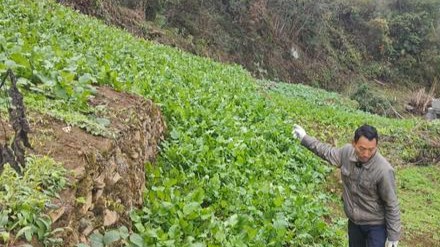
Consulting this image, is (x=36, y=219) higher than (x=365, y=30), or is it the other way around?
(x=36, y=219)

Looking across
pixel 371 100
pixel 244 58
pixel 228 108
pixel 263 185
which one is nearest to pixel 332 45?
pixel 244 58

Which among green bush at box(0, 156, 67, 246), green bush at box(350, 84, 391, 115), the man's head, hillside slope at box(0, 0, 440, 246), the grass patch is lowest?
green bush at box(350, 84, 391, 115)

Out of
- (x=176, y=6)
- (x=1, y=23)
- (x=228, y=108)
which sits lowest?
(x=176, y=6)

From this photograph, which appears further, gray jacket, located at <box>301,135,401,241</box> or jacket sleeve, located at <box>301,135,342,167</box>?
jacket sleeve, located at <box>301,135,342,167</box>

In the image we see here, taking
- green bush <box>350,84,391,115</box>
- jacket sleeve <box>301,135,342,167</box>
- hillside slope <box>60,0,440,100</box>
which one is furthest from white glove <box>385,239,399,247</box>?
green bush <box>350,84,391,115</box>

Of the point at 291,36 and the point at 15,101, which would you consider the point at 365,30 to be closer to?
the point at 291,36

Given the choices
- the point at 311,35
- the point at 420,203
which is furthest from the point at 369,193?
the point at 311,35

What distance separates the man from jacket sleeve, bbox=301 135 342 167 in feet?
0.30

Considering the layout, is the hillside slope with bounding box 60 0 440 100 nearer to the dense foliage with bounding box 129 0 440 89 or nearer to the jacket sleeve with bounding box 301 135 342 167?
the dense foliage with bounding box 129 0 440 89

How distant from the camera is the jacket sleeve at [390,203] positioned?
4910mm

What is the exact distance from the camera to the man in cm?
491

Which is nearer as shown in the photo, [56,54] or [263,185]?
[56,54]

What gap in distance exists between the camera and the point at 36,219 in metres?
2.74

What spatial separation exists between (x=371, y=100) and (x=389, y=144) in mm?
18098
